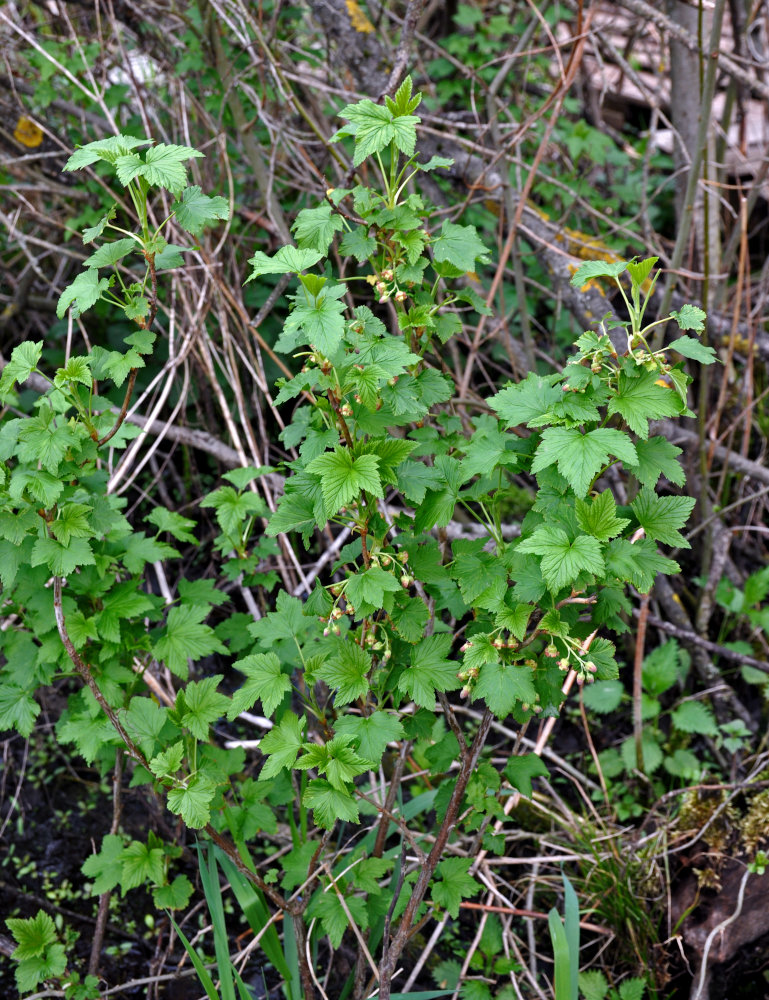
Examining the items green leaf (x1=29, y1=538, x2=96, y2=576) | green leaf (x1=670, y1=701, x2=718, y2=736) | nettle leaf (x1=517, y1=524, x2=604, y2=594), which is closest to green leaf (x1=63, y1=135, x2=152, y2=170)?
green leaf (x1=29, y1=538, x2=96, y2=576)

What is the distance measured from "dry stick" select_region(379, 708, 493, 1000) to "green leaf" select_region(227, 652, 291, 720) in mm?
344

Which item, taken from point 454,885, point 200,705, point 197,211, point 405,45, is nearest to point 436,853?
point 454,885

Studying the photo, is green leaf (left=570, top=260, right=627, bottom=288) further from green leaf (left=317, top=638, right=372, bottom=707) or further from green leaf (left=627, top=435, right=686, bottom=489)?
green leaf (left=317, top=638, right=372, bottom=707)

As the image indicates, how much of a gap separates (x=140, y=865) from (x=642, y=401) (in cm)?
136

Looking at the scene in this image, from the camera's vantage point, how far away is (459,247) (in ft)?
4.73

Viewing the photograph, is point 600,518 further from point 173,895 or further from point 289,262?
point 173,895

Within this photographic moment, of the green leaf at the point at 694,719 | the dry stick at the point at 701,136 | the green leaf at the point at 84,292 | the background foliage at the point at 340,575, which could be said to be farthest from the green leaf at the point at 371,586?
the green leaf at the point at 694,719

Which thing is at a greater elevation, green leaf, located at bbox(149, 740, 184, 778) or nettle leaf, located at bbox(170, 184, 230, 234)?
nettle leaf, located at bbox(170, 184, 230, 234)

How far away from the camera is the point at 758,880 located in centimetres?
192

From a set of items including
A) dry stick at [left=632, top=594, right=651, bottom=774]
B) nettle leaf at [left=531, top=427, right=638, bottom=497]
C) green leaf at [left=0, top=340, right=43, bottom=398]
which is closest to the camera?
nettle leaf at [left=531, top=427, right=638, bottom=497]

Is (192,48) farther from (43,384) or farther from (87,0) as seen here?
(43,384)

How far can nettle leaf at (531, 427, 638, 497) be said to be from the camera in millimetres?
1154

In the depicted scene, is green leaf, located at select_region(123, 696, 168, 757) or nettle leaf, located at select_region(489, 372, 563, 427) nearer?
nettle leaf, located at select_region(489, 372, 563, 427)

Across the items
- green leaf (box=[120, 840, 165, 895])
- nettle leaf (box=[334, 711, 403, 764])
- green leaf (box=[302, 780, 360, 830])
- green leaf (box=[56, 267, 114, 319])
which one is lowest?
green leaf (box=[120, 840, 165, 895])
